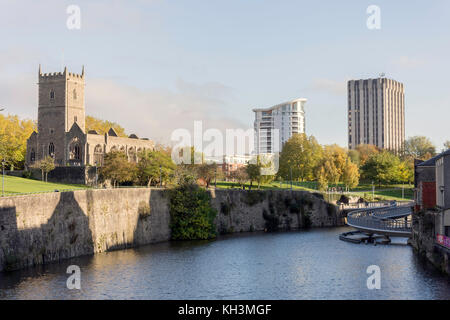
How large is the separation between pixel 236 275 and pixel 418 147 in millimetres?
131775

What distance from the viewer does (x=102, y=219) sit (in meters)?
54.3

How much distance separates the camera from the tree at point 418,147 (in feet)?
516

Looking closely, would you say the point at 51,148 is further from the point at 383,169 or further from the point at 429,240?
the point at 429,240

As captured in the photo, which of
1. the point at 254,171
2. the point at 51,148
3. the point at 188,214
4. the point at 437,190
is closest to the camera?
the point at 437,190

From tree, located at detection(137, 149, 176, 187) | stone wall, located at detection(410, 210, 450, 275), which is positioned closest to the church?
tree, located at detection(137, 149, 176, 187)

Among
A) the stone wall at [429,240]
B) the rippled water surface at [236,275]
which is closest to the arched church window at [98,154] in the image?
the rippled water surface at [236,275]

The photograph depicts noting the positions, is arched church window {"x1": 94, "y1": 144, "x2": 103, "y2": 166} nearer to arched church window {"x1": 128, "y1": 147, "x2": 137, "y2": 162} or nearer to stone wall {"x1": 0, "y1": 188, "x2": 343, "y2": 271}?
arched church window {"x1": 128, "y1": 147, "x2": 137, "y2": 162}

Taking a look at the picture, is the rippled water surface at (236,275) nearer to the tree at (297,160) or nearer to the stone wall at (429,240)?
the stone wall at (429,240)

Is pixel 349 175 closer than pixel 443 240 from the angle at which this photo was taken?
No

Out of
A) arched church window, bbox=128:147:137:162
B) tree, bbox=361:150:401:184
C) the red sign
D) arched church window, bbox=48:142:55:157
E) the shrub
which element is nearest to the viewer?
the red sign

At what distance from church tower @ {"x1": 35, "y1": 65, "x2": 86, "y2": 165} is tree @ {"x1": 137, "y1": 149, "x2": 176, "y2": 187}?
1150 inches

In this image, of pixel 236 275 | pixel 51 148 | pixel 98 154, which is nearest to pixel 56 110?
pixel 51 148

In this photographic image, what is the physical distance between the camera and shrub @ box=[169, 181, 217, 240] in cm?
6550
